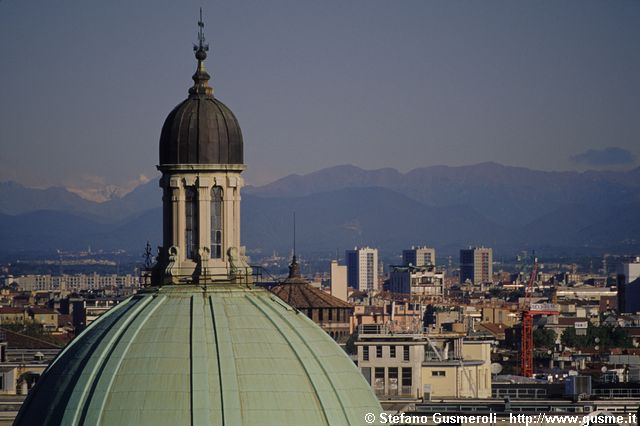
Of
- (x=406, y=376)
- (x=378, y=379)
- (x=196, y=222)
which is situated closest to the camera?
(x=196, y=222)

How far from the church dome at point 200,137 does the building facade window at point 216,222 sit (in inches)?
15.8

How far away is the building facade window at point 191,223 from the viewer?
30.7 metres

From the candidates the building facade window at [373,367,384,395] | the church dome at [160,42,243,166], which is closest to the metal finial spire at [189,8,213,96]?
the church dome at [160,42,243,166]

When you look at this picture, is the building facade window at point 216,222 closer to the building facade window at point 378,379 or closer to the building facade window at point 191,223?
the building facade window at point 191,223

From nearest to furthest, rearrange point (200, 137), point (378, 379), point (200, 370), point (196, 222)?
point (200, 370) → point (200, 137) → point (196, 222) → point (378, 379)

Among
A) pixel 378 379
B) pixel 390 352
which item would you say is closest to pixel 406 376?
pixel 378 379

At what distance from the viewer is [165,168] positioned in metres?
30.6

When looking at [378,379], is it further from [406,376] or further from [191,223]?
[191,223]

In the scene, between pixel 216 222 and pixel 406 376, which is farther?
pixel 406 376

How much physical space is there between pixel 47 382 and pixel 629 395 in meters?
51.8

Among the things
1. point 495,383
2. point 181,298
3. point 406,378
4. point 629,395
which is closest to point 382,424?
point 181,298

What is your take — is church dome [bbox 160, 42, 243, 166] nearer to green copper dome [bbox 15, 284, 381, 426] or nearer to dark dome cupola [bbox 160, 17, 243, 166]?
dark dome cupola [bbox 160, 17, 243, 166]

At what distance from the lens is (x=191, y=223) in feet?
101

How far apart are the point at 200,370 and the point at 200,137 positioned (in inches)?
118
